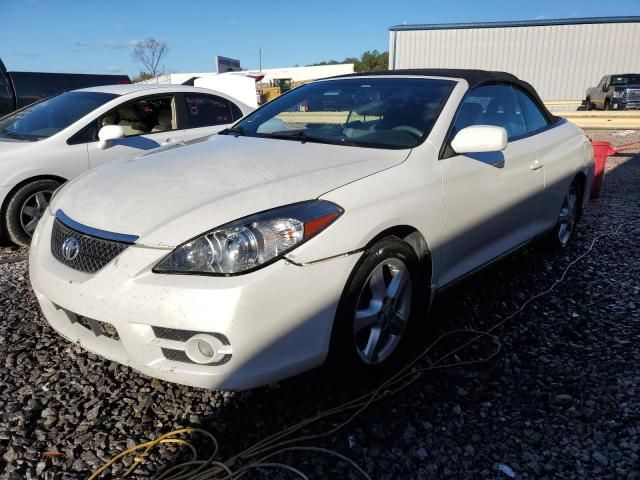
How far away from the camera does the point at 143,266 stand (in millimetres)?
1996

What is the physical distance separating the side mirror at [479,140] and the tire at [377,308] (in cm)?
66

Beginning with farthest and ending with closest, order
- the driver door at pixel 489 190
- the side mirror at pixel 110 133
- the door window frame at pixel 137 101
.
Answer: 1. the door window frame at pixel 137 101
2. the side mirror at pixel 110 133
3. the driver door at pixel 489 190

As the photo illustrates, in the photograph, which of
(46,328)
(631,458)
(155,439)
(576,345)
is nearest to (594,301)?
(576,345)

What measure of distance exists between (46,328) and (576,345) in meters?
3.12

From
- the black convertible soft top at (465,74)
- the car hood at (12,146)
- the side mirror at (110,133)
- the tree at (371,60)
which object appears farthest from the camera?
the tree at (371,60)

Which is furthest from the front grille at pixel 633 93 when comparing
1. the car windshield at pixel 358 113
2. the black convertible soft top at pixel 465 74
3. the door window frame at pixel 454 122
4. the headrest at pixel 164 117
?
the car windshield at pixel 358 113

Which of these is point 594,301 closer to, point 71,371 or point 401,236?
point 401,236

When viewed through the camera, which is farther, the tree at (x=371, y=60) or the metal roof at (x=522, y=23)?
the tree at (x=371, y=60)

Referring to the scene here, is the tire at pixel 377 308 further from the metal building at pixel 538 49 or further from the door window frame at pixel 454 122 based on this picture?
the metal building at pixel 538 49

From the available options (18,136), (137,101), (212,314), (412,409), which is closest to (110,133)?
(137,101)

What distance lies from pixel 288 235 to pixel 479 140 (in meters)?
1.29

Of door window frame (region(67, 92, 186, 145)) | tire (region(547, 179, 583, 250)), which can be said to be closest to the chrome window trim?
door window frame (region(67, 92, 186, 145))

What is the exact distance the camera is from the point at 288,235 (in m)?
2.05

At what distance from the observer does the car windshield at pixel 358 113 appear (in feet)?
9.68
